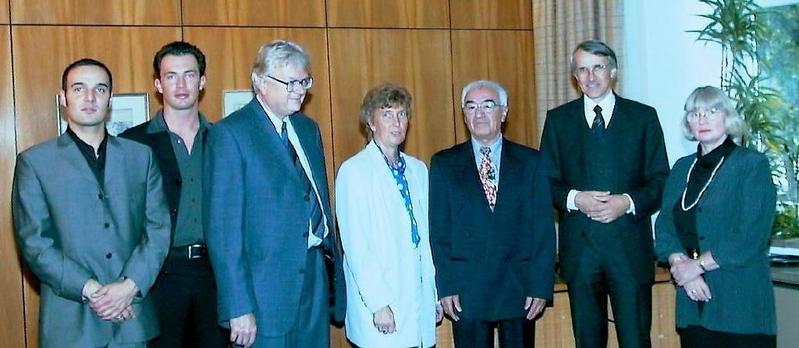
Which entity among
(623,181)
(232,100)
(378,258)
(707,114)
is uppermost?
(232,100)

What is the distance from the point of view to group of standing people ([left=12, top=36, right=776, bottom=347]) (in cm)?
312

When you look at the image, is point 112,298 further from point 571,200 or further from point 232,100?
point 232,100

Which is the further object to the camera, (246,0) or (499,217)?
(246,0)

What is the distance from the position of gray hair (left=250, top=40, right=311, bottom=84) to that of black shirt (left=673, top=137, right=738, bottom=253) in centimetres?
158

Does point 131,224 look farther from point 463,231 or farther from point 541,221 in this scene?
point 541,221

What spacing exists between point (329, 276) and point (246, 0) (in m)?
2.37

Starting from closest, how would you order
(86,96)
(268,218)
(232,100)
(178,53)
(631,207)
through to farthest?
(268,218)
(86,96)
(178,53)
(631,207)
(232,100)

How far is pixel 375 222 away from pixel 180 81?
946mm

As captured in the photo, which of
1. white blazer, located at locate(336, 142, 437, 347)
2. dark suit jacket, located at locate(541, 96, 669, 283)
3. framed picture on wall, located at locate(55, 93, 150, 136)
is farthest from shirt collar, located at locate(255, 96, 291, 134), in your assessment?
framed picture on wall, located at locate(55, 93, 150, 136)

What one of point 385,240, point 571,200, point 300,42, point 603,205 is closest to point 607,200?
point 603,205

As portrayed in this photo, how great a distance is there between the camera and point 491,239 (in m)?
3.66

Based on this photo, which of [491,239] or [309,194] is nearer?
[309,194]

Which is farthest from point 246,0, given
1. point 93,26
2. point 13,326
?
point 13,326

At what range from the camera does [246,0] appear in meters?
5.23
